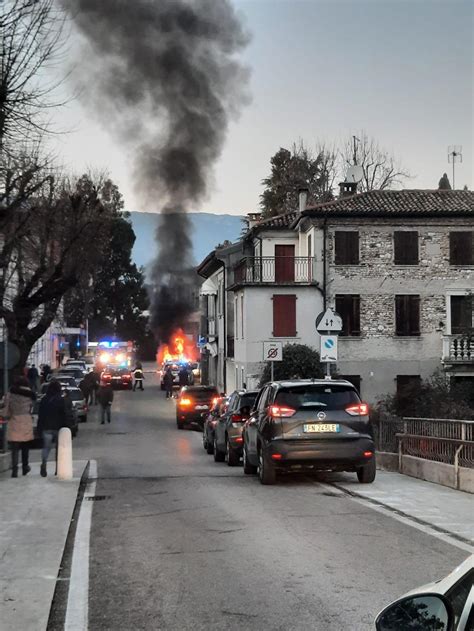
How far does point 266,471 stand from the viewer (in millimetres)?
14703

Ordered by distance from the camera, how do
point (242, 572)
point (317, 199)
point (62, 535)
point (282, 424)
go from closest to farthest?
1. point (242, 572)
2. point (62, 535)
3. point (282, 424)
4. point (317, 199)

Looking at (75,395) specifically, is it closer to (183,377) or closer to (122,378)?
(183,377)

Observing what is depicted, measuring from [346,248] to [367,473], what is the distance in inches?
1177

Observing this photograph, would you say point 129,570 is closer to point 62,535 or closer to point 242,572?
point 242,572

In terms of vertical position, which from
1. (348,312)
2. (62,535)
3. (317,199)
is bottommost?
(62,535)

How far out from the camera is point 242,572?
26.2 ft

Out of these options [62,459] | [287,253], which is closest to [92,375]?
[287,253]

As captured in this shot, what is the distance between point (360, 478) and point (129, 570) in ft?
24.4

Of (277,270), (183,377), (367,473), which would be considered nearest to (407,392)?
(277,270)

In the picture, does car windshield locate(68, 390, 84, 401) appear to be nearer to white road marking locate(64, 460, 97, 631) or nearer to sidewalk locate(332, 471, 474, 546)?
sidewalk locate(332, 471, 474, 546)

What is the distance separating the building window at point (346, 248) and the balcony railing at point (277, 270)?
49.8 inches

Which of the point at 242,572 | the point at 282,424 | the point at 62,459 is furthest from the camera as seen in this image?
the point at 62,459

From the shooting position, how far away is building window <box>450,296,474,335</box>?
44250 mm

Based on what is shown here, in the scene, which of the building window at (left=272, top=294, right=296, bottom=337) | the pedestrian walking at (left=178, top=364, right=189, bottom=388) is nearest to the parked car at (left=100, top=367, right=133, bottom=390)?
the pedestrian walking at (left=178, top=364, right=189, bottom=388)
